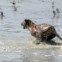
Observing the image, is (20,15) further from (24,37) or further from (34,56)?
(34,56)

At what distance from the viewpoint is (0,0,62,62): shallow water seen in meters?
10.2

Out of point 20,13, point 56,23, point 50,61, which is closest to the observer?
point 50,61

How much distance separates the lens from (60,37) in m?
12.5

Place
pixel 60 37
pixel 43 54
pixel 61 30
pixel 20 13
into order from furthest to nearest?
pixel 20 13 < pixel 61 30 < pixel 60 37 < pixel 43 54

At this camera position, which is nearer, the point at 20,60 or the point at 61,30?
the point at 20,60

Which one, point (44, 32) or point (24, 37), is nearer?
point (44, 32)

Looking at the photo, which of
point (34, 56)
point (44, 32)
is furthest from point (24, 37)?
point (34, 56)

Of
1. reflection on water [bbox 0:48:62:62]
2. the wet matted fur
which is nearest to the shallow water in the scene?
reflection on water [bbox 0:48:62:62]

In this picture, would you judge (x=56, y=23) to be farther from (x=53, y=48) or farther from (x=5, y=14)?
(x=53, y=48)

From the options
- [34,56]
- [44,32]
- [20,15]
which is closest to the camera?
[34,56]

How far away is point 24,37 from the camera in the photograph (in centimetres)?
1332

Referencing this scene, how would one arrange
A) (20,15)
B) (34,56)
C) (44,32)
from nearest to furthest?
(34,56) → (44,32) → (20,15)

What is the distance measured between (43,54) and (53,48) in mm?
1036

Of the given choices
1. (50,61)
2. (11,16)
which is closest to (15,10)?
(11,16)
